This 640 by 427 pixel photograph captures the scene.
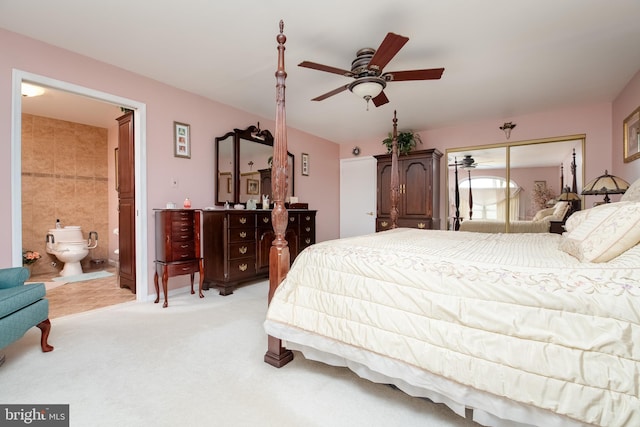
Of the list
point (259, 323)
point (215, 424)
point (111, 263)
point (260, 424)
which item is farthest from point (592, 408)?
point (111, 263)

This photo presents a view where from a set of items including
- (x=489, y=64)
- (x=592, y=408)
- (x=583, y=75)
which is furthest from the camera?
(x=583, y=75)

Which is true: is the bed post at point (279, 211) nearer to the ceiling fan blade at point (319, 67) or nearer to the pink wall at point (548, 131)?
the ceiling fan blade at point (319, 67)

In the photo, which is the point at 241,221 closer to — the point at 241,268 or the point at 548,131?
the point at 241,268

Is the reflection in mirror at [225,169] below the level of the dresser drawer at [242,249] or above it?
above

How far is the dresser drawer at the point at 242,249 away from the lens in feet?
10.8

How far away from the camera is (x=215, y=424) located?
1292 millimetres

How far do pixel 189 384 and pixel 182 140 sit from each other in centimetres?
279

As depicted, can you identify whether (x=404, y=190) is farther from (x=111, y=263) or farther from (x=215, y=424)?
(x=111, y=263)

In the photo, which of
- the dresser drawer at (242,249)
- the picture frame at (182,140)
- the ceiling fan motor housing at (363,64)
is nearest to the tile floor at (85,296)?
the dresser drawer at (242,249)

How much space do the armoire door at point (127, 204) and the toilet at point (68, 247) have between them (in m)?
1.31

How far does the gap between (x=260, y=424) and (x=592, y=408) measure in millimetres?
1277

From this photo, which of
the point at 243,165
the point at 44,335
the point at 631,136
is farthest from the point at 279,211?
the point at 631,136

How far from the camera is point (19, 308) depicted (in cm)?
174

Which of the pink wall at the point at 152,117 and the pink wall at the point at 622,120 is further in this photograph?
the pink wall at the point at 622,120
